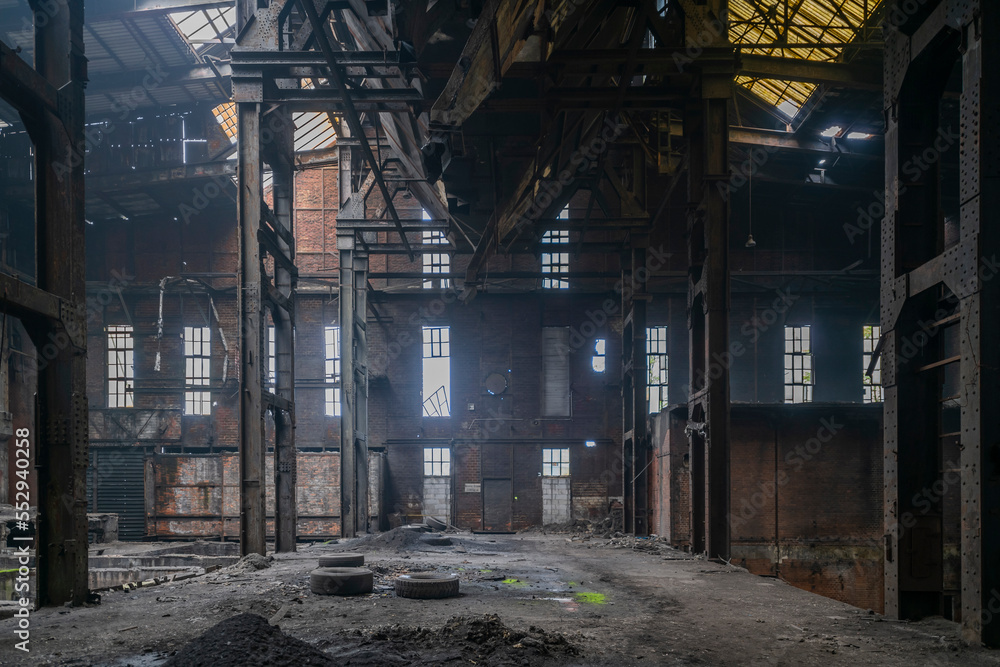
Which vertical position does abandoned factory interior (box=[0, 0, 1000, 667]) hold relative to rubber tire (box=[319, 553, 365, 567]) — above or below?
above

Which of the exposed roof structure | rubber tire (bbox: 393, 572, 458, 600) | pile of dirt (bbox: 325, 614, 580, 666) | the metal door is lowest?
the metal door

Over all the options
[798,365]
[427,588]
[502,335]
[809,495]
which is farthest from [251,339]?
[798,365]

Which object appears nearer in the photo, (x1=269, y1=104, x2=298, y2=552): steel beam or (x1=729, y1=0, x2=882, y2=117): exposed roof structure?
(x1=269, y1=104, x2=298, y2=552): steel beam

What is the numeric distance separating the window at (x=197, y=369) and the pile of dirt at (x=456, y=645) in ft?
71.3

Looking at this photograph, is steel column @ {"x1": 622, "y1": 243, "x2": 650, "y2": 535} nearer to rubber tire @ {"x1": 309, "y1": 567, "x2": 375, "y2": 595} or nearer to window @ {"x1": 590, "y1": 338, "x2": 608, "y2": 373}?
window @ {"x1": 590, "y1": 338, "x2": 608, "y2": 373}

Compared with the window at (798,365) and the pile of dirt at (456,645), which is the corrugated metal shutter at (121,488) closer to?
the window at (798,365)

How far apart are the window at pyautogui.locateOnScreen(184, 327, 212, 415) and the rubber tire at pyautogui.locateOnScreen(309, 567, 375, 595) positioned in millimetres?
19093

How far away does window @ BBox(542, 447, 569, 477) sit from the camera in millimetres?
25109

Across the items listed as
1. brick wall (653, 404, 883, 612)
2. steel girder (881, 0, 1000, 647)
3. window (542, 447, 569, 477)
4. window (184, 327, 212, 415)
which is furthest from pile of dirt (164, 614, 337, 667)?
window (184, 327, 212, 415)

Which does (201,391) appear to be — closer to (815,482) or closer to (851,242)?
(815,482)

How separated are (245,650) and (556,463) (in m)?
20.8

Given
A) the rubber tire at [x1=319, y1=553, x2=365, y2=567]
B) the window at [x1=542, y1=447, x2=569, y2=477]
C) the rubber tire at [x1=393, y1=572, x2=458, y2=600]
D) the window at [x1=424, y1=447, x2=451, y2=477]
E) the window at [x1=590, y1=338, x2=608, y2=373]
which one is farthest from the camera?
the window at [x1=424, y1=447, x2=451, y2=477]

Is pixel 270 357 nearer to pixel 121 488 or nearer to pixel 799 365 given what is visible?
pixel 121 488

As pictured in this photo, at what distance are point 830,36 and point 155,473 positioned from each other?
2391 centimetres
